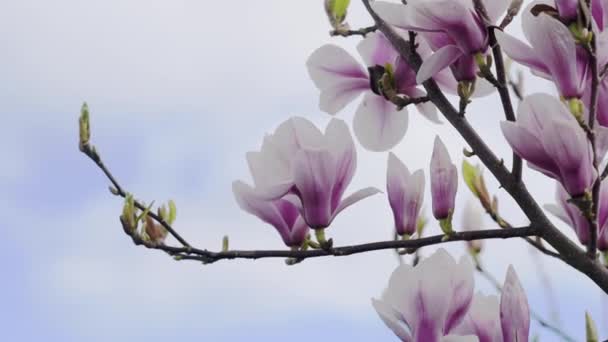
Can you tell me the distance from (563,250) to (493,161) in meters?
0.12

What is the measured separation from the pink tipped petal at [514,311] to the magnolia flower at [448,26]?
23 centimetres

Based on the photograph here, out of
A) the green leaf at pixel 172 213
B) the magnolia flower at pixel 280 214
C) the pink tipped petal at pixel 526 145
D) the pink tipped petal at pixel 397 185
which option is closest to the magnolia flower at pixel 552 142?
the pink tipped petal at pixel 526 145

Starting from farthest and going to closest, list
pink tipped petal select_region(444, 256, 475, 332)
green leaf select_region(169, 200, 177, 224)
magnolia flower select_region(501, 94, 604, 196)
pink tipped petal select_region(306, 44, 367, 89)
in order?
green leaf select_region(169, 200, 177, 224)
pink tipped petal select_region(306, 44, 367, 89)
pink tipped petal select_region(444, 256, 475, 332)
magnolia flower select_region(501, 94, 604, 196)

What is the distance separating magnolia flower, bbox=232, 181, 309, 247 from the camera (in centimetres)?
109

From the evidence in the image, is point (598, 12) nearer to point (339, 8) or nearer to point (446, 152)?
point (446, 152)

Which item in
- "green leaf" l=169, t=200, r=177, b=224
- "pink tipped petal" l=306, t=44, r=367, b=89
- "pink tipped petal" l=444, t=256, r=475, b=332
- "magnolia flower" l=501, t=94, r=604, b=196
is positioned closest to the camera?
"magnolia flower" l=501, t=94, r=604, b=196

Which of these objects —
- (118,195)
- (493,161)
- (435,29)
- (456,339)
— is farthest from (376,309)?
(118,195)

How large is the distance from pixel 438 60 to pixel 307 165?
0.18 meters

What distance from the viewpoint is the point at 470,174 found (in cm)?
125

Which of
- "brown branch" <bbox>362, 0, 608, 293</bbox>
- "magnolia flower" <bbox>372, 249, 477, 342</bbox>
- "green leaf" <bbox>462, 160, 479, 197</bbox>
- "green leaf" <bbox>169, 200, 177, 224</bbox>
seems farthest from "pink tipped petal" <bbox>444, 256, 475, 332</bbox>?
"green leaf" <bbox>169, 200, 177, 224</bbox>

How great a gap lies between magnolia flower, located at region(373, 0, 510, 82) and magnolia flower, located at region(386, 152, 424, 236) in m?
0.15

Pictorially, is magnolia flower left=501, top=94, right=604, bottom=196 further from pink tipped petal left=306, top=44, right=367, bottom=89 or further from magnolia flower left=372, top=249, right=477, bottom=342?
pink tipped petal left=306, top=44, right=367, bottom=89

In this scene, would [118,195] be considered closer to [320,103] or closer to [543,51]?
[320,103]

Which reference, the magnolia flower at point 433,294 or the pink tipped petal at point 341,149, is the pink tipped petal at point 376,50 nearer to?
the pink tipped petal at point 341,149
